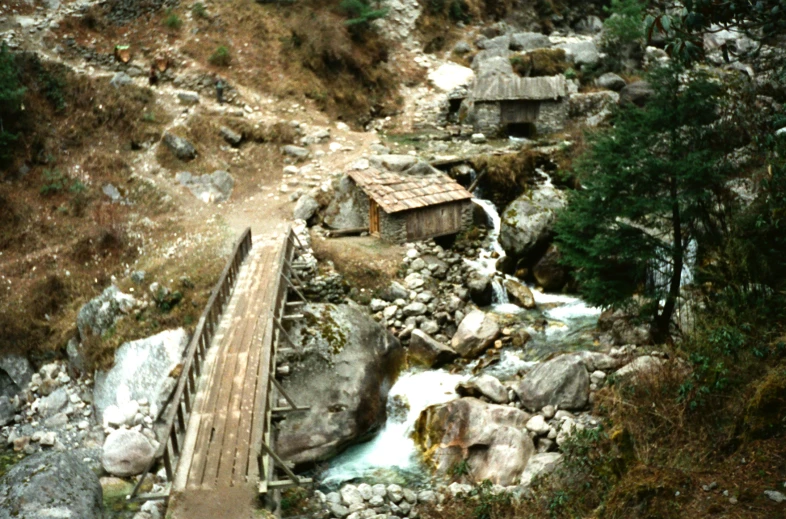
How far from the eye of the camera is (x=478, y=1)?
142 ft

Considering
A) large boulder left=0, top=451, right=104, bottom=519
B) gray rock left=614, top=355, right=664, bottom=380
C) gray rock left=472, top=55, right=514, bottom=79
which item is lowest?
large boulder left=0, top=451, right=104, bottom=519

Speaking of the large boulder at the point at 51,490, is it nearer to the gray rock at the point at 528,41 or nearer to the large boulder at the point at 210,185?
the large boulder at the point at 210,185

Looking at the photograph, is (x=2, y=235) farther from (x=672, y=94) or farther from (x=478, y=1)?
(x=478, y=1)

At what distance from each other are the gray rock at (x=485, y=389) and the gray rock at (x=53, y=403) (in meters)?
11.1

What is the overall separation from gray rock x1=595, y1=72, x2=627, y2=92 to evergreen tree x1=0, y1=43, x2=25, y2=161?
2679cm

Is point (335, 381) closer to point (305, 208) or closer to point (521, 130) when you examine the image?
point (305, 208)

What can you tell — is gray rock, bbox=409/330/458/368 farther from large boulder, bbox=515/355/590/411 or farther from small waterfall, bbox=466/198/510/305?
small waterfall, bbox=466/198/510/305

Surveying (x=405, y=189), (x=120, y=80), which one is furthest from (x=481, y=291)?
(x=120, y=80)

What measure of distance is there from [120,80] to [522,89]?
17885 millimetres

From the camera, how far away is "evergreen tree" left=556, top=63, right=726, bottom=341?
15547mm

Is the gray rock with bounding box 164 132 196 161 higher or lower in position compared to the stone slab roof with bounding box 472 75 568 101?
lower

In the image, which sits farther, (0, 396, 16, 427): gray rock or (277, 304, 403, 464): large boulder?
(0, 396, 16, 427): gray rock

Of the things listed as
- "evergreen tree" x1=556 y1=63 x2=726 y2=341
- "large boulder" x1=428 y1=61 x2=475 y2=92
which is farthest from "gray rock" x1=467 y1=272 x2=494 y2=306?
"large boulder" x1=428 y1=61 x2=475 y2=92

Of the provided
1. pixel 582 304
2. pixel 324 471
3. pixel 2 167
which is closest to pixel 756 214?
pixel 582 304
